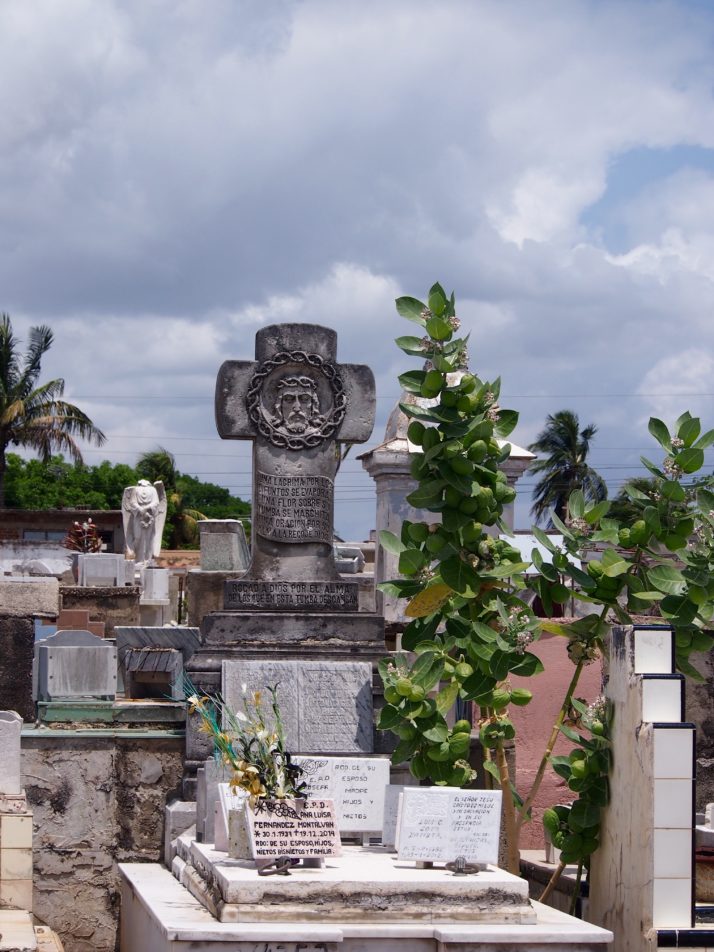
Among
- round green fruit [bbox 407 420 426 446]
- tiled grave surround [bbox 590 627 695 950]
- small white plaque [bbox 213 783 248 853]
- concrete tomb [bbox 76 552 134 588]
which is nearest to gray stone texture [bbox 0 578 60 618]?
small white plaque [bbox 213 783 248 853]

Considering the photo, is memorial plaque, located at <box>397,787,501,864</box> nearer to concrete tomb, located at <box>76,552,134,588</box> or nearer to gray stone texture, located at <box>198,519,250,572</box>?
gray stone texture, located at <box>198,519,250,572</box>

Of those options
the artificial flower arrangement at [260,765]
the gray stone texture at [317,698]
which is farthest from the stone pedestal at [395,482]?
the artificial flower arrangement at [260,765]

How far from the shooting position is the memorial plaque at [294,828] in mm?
6902

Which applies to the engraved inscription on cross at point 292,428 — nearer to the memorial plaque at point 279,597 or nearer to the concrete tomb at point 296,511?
the concrete tomb at point 296,511

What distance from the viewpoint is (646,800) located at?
6.98 m

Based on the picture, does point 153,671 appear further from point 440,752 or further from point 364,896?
point 364,896

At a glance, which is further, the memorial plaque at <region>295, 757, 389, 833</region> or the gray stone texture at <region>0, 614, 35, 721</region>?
the gray stone texture at <region>0, 614, 35, 721</region>

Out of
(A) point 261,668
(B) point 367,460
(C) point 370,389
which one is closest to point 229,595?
(A) point 261,668

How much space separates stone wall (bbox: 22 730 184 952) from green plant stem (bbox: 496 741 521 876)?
214cm

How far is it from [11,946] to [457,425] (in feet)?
11.9

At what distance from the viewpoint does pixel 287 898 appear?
21.5ft

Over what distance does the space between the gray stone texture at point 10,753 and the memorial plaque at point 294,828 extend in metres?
2.22

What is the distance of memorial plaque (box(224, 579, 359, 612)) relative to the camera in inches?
377

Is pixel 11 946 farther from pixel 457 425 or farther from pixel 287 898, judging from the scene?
pixel 457 425
